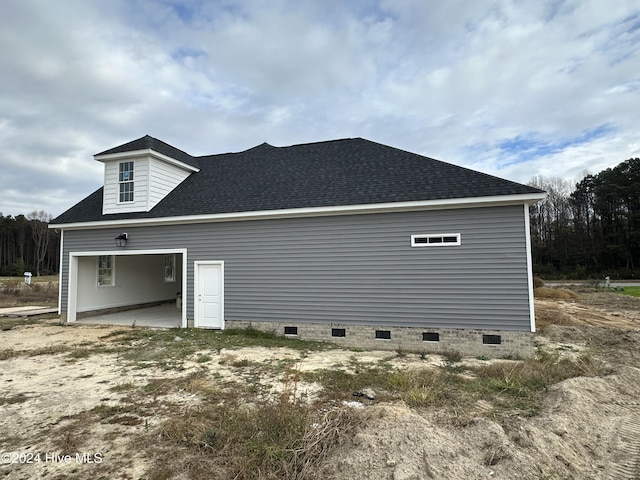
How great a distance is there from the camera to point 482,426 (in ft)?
11.3

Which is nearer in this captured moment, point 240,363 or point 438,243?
point 240,363

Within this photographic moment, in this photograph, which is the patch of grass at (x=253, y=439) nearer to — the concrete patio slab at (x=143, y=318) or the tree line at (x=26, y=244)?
the concrete patio slab at (x=143, y=318)

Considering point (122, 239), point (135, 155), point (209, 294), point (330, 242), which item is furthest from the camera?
point (135, 155)

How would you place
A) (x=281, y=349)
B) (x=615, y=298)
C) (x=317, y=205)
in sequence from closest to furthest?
(x=281, y=349)
(x=317, y=205)
(x=615, y=298)

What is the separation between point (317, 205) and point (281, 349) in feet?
12.0

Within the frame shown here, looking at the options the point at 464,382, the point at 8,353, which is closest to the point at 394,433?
the point at 464,382

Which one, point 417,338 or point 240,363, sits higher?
point 417,338

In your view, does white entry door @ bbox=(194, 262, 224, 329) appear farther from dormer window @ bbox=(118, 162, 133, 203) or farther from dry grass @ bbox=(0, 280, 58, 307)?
dry grass @ bbox=(0, 280, 58, 307)

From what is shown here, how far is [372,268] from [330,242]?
A: 1291mm

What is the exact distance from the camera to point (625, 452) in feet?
10.8

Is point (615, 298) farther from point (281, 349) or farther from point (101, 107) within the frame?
point (101, 107)

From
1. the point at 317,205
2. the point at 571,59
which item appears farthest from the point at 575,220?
the point at 317,205

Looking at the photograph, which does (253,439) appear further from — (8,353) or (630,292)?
(630,292)

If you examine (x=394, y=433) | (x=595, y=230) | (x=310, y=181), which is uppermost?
(x=595, y=230)
